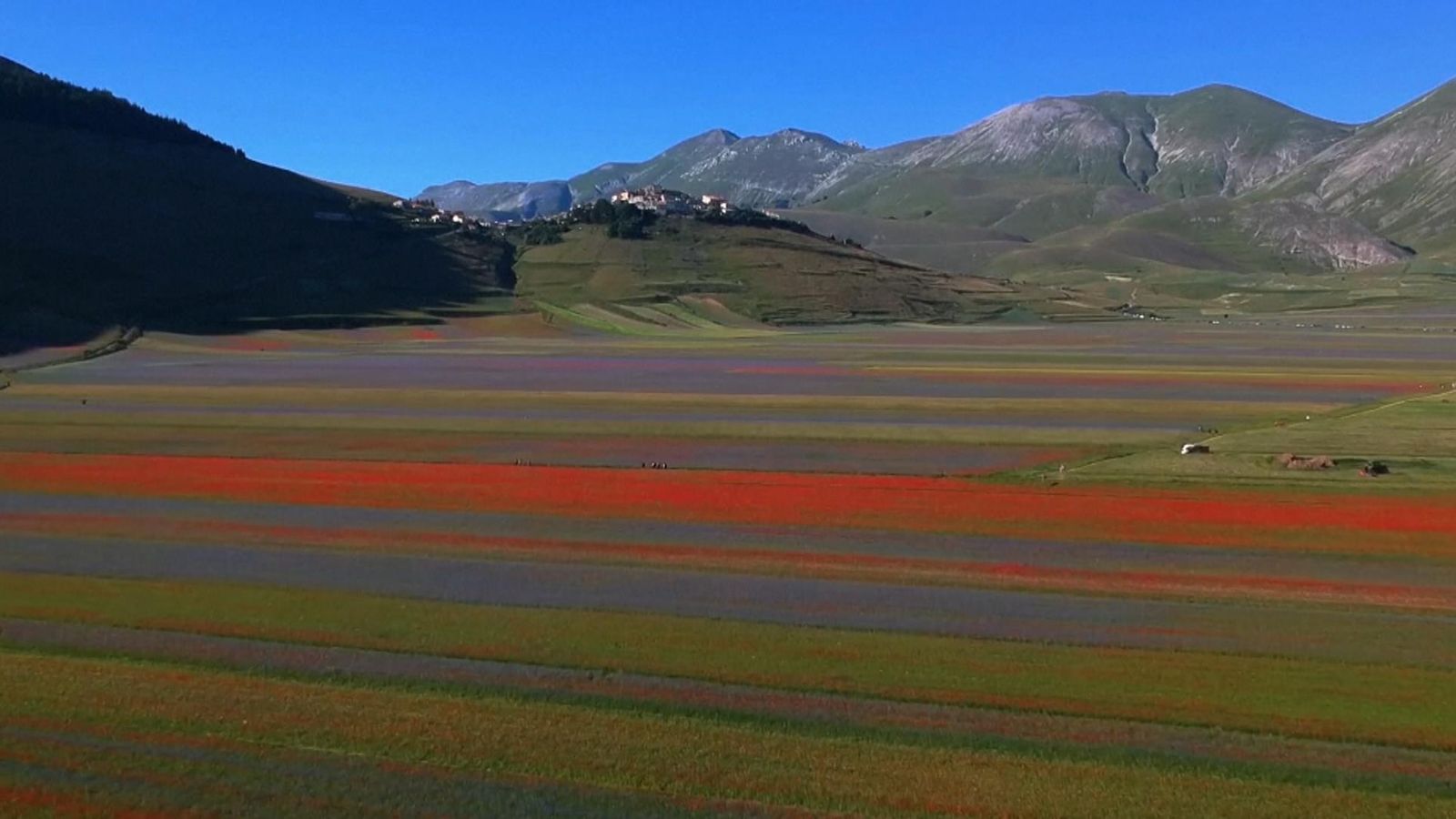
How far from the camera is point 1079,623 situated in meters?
24.1

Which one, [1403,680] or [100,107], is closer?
[1403,680]

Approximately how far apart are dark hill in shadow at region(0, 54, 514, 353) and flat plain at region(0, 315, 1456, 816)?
81.3 meters

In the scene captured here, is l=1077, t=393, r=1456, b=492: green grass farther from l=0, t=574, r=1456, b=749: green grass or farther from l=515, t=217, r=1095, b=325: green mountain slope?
l=515, t=217, r=1095, b=325: green mountain slope

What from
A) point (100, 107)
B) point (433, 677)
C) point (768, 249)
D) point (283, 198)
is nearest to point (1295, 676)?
point (433, 677)

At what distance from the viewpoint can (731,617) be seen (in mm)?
24781

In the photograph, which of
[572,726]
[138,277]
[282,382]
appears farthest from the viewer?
[138,277]

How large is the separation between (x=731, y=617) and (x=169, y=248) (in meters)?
153

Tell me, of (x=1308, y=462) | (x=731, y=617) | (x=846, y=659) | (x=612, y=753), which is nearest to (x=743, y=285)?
(x=1308, y=462)

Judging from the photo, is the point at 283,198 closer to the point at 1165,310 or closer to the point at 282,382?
the point at 282,382

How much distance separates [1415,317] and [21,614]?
566ft

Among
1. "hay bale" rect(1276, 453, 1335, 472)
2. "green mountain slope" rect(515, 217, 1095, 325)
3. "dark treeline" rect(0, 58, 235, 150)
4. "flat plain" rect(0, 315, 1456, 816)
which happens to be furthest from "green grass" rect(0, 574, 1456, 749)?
"dark treeline" rect(0, 58, 235, 150)

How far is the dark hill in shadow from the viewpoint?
430ft

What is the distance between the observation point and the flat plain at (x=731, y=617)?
56.0 ft

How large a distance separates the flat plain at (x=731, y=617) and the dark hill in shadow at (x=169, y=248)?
267ft
